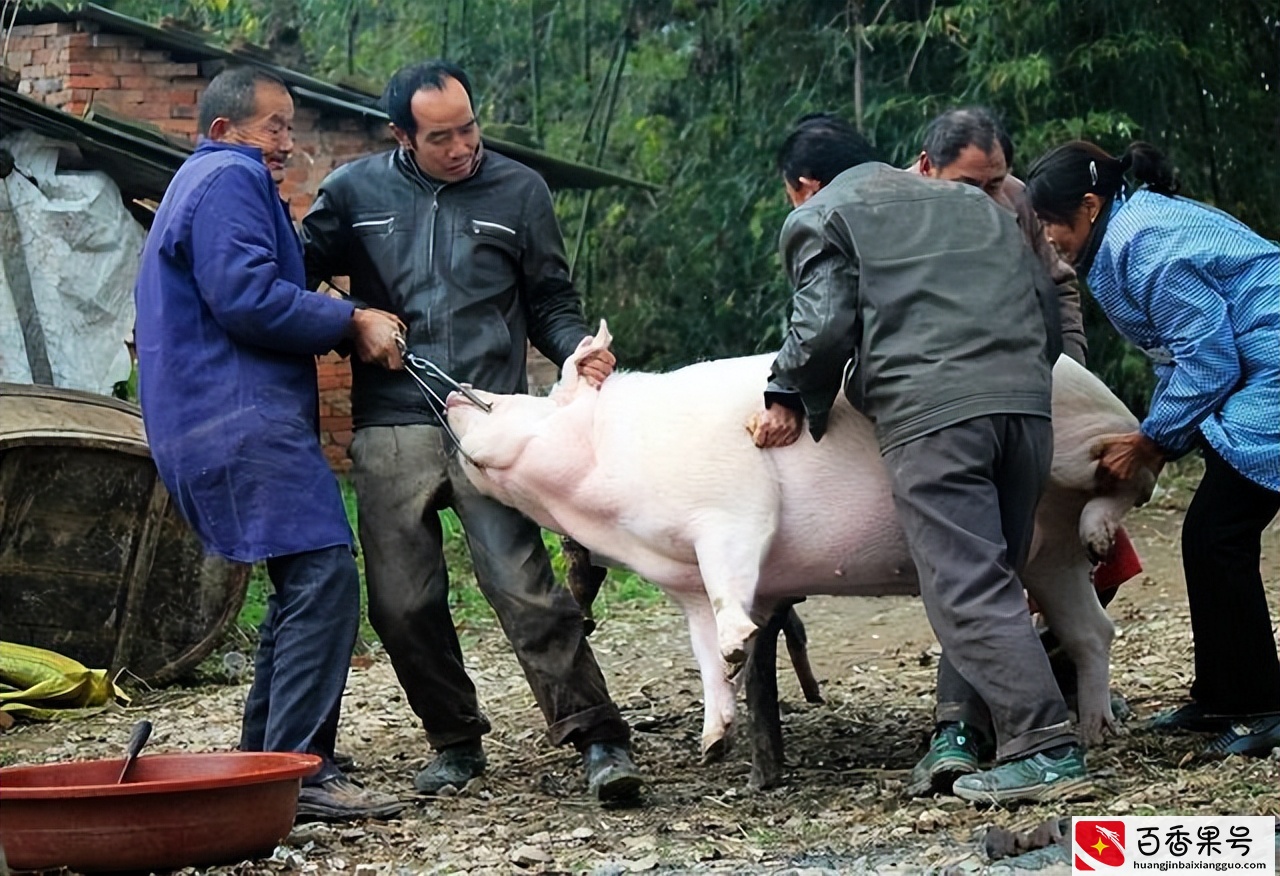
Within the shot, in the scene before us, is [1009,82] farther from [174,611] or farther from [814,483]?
[814,483]

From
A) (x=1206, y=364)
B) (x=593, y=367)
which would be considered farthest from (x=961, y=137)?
(x=593, y=367)

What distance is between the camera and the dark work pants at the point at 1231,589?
17.7 ft

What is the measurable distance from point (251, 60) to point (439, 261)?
8.29 meters

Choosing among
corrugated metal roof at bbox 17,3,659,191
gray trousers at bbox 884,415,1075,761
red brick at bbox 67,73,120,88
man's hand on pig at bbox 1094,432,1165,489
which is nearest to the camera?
gray trousers at bbox 884,415,1075,761

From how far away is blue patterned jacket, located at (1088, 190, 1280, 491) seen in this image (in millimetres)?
5215

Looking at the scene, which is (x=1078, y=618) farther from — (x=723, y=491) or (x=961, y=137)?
(x=961, y=137)

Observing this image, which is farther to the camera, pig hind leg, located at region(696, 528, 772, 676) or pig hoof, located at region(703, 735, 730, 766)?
pig hoof, located at region(703, 735, 730, 766)

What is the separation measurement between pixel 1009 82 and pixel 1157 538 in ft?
9.75

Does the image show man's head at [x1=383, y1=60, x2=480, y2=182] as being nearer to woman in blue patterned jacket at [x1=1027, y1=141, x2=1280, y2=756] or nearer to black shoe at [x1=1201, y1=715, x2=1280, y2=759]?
woman in blue patterned jacket at [x1=1027, y1=141, x2=1280, y2=756]

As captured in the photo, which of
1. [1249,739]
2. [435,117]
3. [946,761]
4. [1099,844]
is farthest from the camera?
[435,117]

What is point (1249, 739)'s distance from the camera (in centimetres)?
543

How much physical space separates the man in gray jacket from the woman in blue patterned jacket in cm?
31

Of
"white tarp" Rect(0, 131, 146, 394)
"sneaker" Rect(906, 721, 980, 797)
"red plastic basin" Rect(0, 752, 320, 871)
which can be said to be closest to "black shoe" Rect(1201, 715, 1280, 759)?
"sneaker" Rect(906, 721, 980, 797)

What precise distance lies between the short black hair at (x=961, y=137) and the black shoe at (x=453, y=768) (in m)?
2.25
